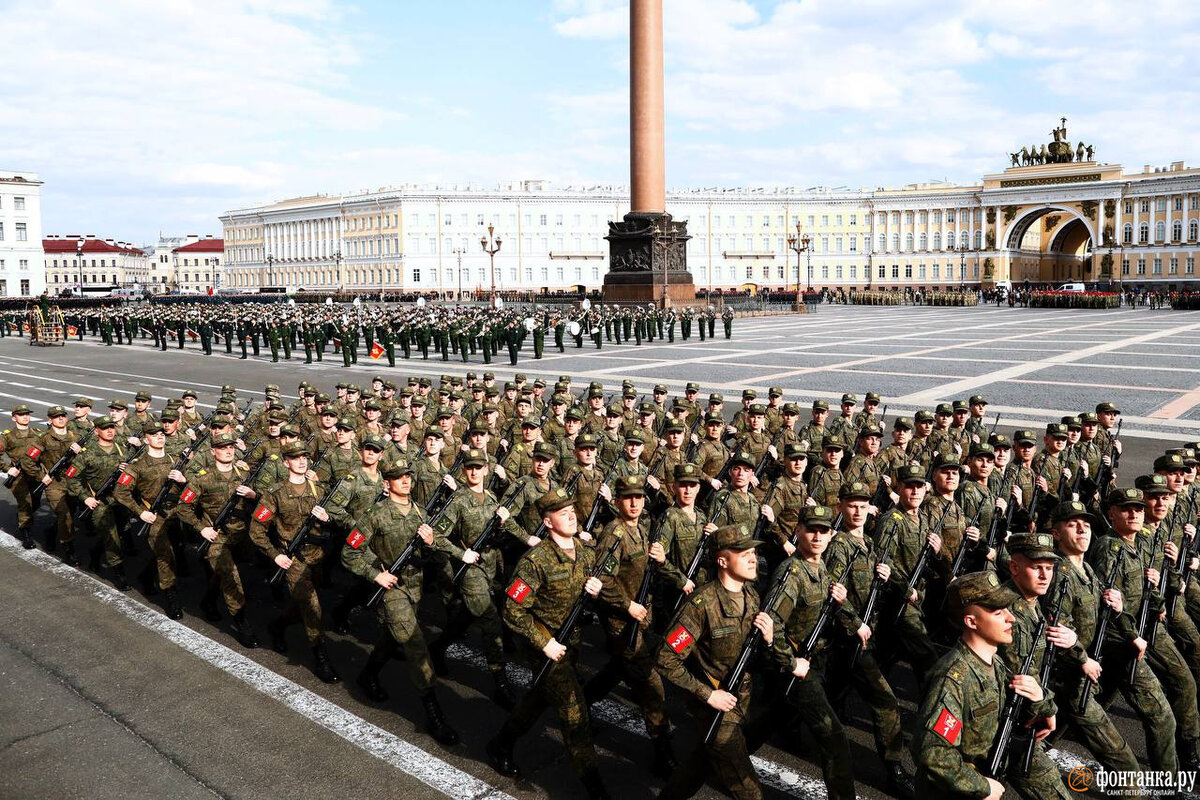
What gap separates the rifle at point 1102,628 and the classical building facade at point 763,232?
319 feet

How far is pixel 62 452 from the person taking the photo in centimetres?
1027

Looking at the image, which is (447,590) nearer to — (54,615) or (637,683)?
(637,683)

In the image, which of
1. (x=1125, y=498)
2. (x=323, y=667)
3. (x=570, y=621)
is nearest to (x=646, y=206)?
(x=323, y=667)

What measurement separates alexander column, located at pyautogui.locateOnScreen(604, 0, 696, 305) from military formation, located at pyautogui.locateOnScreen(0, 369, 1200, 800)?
3484 cm

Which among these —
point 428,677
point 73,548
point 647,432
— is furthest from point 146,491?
point 647,432

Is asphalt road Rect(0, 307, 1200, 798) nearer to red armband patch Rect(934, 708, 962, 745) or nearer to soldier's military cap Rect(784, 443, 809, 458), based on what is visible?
red armband patch Rect(934, 708, 962, 745)

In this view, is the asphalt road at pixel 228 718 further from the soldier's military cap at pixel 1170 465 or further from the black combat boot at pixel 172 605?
the soldier's military cap at pixel 1170 465

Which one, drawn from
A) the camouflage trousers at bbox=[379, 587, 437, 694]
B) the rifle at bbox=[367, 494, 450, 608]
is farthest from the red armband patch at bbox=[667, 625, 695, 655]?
the rifle at bbox=[367, 494, 450, 608]

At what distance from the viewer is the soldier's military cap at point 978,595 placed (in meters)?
3.92

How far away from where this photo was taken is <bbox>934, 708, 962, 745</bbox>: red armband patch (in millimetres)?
3818

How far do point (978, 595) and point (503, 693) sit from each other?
3568 mm

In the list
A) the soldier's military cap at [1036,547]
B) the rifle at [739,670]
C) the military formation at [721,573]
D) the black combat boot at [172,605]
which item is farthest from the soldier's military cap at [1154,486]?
the black combat boot at [172,605]

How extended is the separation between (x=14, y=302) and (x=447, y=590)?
254 ft

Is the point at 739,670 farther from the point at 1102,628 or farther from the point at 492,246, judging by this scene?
the point at 492,246
